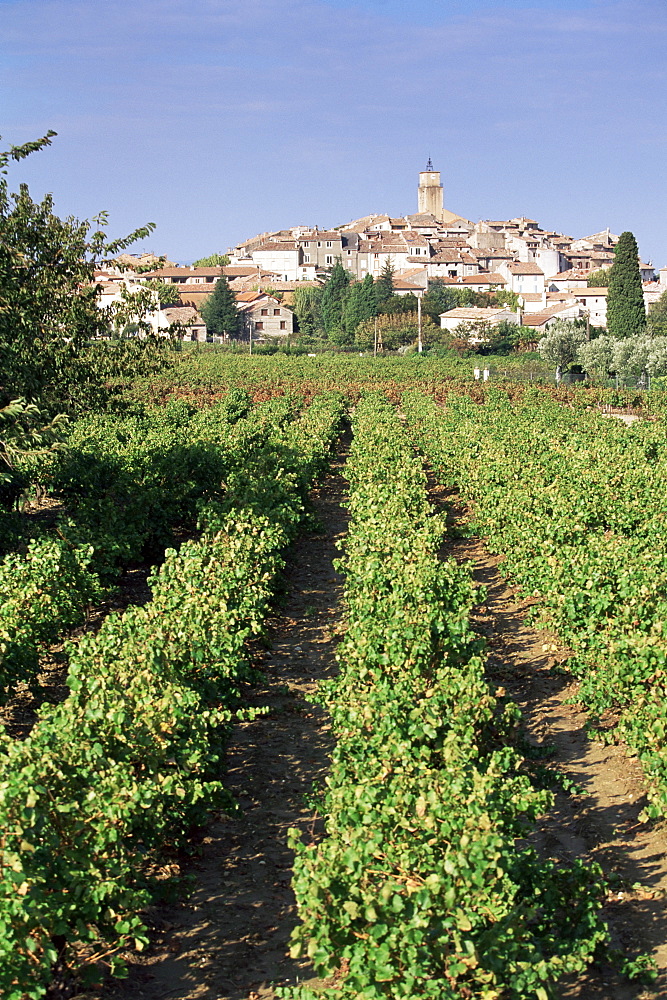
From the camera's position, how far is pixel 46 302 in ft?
45.3

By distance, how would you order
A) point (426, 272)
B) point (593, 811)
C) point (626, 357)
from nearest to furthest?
1. point (593, 811)
2. point (626, 357)
3. point (426, 272)

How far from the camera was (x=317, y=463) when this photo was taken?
21094 millimetres

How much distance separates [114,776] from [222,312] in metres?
101

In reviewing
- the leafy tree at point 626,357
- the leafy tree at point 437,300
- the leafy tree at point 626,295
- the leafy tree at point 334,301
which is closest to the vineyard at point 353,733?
the leafy tree at point 626,357

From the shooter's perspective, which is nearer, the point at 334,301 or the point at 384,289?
the point at 384,289

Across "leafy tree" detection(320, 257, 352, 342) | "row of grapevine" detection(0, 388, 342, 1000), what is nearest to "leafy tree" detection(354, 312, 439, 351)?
"leafy tree" detection(320, 257, 352, 342)

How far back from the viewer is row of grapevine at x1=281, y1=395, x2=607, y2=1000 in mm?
5098

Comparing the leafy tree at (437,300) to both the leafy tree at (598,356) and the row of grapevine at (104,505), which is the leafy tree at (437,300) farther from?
the row of grapevine at (104,505)

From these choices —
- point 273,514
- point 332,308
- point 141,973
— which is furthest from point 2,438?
point 332,308

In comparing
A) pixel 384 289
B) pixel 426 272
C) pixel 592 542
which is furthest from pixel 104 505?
pixel 426 272

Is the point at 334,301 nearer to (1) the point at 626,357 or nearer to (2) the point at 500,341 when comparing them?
(2) the point at 500,341

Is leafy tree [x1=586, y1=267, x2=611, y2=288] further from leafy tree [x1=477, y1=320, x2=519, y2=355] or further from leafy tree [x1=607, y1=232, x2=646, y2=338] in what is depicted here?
leafy tree [x1=607, y1=232, x2=646, y2=338]

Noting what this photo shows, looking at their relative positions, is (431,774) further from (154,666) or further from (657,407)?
(657,407)

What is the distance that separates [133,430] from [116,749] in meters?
16.5
